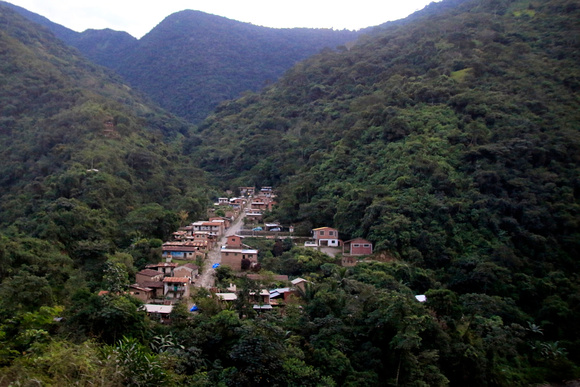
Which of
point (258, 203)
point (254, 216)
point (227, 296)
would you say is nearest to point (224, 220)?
point (254, 216)

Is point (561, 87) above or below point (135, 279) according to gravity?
above

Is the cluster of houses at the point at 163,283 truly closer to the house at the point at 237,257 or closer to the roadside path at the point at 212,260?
the roadside path at the point at 212,260

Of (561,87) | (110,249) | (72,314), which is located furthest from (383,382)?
(561,87)

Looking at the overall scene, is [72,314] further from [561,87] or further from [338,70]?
[338,70]

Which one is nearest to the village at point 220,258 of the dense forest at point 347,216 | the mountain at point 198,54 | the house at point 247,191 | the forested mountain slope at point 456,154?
the dense forest at point 347,216

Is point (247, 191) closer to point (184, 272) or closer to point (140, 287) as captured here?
point (184, 272)

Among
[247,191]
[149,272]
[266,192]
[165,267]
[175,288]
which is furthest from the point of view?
[247,191]
